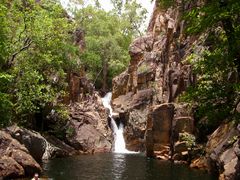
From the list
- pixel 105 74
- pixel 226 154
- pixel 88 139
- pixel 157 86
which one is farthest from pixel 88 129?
pixel 105 74

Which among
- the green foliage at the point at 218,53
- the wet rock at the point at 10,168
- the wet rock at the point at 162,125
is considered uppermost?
the wet rock at the point at 162,125

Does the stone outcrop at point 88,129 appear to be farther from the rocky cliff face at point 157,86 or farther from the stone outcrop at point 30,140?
the stone outcrop at point 30,140

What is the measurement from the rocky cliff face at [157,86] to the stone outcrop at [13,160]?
19.0m

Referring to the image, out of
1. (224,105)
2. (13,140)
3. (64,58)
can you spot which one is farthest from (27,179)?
(64,58)

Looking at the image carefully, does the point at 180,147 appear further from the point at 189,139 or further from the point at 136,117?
the point at 136,117

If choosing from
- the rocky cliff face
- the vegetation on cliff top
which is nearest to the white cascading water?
the rocky cliff face

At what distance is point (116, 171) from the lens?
104 ft

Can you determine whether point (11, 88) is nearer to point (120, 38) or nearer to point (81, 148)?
point (81, 148)

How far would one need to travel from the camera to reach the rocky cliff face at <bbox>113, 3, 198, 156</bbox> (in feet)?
146

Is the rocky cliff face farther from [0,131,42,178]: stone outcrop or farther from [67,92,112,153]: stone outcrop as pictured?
[0,131,42,178]: stone outcrop

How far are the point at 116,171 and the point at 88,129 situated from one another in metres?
19.4

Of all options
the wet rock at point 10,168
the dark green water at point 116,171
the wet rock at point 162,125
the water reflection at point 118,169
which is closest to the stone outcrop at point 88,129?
the wet rock at point 162,125

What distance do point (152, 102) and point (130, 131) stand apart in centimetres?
550

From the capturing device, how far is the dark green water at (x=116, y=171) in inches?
1144
